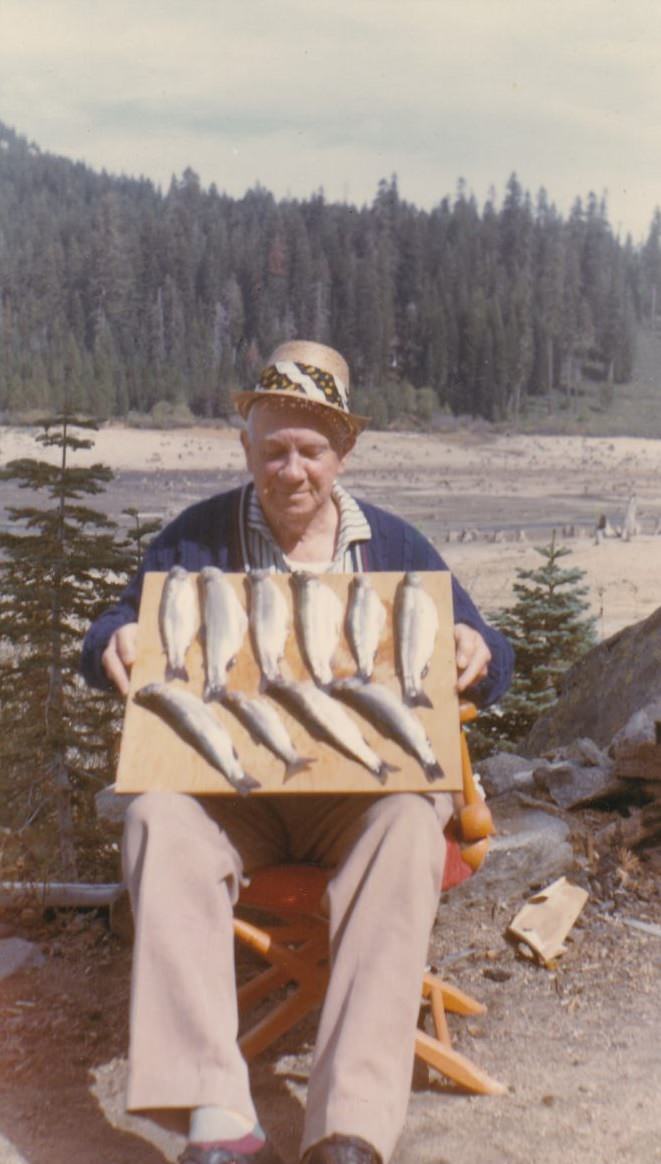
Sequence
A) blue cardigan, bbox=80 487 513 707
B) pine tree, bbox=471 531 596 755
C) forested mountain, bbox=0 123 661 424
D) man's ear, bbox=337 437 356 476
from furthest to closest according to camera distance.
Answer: forested mountain, bbox=0 123 661 424 < pine tree, bbox=471 531 596 755 < man's ear, bbox=337 437 356 476 < blue cardigan, bbox=80 487 513 707

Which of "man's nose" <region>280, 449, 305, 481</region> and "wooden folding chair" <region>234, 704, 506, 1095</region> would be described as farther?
"man's nose" <region>280, 449, 305, 481</region>

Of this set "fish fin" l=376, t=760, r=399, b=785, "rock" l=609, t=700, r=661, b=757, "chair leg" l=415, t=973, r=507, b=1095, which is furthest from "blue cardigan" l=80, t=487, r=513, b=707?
"rock" l=609, t=700, r=661, b=757

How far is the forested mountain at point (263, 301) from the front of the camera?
28.4 meters

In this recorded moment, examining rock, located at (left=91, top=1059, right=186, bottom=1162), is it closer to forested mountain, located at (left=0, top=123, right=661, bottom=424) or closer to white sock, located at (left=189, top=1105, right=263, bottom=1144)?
white sock, located at (left=189, top=1105, right=263, bottom=1144)

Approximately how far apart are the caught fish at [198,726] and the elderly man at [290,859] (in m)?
0.12

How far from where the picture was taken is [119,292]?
3384cm

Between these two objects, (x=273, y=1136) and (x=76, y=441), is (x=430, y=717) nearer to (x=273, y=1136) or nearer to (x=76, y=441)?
(x=273, y=1136)

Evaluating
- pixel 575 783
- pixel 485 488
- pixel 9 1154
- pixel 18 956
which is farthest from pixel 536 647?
pixel 485 488

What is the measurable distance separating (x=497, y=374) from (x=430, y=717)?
127 ft

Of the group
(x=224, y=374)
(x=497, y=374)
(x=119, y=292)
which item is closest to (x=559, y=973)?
(x=224, y=374)

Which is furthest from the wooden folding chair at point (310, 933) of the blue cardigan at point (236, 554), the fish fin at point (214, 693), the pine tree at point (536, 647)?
the pine tree at point (536, 647)

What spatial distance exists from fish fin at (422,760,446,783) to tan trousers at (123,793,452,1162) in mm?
62

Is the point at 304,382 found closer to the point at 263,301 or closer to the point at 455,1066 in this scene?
the point at 455,1066

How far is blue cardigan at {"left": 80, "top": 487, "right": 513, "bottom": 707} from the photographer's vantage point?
346 cm
